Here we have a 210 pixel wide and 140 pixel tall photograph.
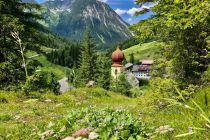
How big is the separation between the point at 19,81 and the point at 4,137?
65.2ft

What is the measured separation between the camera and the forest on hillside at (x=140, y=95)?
→ 6695 mm

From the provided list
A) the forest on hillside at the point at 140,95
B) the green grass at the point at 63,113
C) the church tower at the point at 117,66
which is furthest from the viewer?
the church tower at the point at 117,66

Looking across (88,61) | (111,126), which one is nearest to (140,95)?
(111,126)

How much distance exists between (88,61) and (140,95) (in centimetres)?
7576

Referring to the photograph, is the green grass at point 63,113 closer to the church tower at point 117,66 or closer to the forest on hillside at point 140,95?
the forest on hillside at point 140,95

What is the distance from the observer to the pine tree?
9731cm

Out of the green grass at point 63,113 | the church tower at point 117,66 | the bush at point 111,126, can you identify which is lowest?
the green grass at point 63,113

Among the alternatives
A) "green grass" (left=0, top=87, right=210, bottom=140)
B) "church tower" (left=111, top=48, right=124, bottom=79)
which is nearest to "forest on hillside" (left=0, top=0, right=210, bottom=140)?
"green grass" (left=0, top=87, right=210, bottom=140)

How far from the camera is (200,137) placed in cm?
526

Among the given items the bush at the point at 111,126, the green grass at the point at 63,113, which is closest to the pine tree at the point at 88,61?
the green grass at the point at 63,113

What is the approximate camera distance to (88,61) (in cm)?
9738

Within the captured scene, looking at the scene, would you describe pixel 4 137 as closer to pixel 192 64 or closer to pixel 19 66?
pixel 192 64

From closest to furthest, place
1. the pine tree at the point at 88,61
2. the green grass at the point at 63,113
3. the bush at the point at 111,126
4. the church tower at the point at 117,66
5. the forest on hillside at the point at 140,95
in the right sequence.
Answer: the bush at the point at 111,126, the green grass at the point at 63,113, the forest on hillside at the point at 140,95, the pine tree at the point at 88,61, the church tower at the point at 117,66

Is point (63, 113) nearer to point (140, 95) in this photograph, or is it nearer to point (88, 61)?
point (140, 95)
